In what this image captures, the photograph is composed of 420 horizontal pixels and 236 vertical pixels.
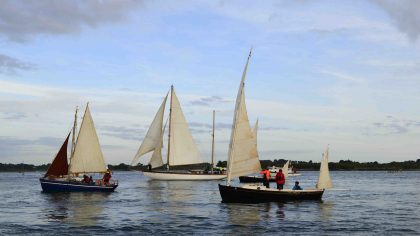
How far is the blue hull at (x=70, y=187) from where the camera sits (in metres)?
63.0

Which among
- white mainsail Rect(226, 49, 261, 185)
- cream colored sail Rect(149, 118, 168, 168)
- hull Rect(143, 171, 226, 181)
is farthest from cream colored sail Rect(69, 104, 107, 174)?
hull Rect(143, 171, 226, 181)

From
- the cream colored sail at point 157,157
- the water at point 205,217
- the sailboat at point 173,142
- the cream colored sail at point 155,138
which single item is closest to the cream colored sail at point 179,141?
the sailboat at point 173,142

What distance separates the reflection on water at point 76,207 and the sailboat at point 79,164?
1.50 m

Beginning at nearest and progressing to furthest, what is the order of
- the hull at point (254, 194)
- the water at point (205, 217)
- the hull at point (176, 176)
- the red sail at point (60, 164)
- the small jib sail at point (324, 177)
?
the water at point (205, 217) < the hull at point (254, 194) < the small jib sail at point (324, 177) < the red sail at point (60, 164) < the hull at point (176, 176)

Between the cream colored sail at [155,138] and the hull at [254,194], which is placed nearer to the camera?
the hull at [254,194]

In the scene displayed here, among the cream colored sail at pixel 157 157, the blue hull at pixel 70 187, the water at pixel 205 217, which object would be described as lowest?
the water at pixel 205 217

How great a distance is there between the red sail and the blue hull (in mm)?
1306

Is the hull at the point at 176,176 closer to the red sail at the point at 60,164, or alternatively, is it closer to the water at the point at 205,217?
the red sail at the point at 60,164

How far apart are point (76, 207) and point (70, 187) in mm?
17599

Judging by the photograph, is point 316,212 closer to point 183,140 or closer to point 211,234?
point 211,234

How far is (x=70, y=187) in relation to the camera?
63312 millimetres

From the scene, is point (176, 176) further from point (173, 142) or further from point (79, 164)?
point (79, 164)

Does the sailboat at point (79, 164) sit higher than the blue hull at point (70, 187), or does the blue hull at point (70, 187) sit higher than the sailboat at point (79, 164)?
the sailboat at point (79, 164)

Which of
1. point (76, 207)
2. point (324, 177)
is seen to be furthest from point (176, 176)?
point (76, 207)
